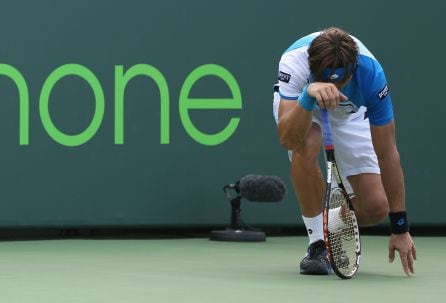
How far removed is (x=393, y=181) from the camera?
4.45m

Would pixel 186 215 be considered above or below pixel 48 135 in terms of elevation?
below

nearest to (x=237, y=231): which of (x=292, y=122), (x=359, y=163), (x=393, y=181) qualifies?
(x=359, y=163)

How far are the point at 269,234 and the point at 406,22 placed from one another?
1.60m

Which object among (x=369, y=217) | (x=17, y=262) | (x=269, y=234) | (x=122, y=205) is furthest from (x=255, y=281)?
(x=269, y=234)

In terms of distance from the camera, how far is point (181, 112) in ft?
21.5

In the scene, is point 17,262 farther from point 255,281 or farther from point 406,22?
point 406,22

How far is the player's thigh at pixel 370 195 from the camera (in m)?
4.73

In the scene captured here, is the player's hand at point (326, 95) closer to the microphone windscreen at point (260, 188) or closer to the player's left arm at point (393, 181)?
the player's left arm at point (393, 181)

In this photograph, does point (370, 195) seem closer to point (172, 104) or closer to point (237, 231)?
point (237, 231)

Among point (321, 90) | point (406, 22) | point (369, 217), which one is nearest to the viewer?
point (321, 90)

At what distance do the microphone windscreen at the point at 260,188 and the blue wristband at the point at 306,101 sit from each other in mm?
2196

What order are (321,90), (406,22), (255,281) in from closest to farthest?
(321,90), (255,281), (406,22)

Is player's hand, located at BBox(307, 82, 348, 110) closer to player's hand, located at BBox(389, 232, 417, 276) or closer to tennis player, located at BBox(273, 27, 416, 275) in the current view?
tennis player, located at BBox(273, 27, 416, 275)

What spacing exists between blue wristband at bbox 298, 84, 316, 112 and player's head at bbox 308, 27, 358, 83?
95 millimetres
